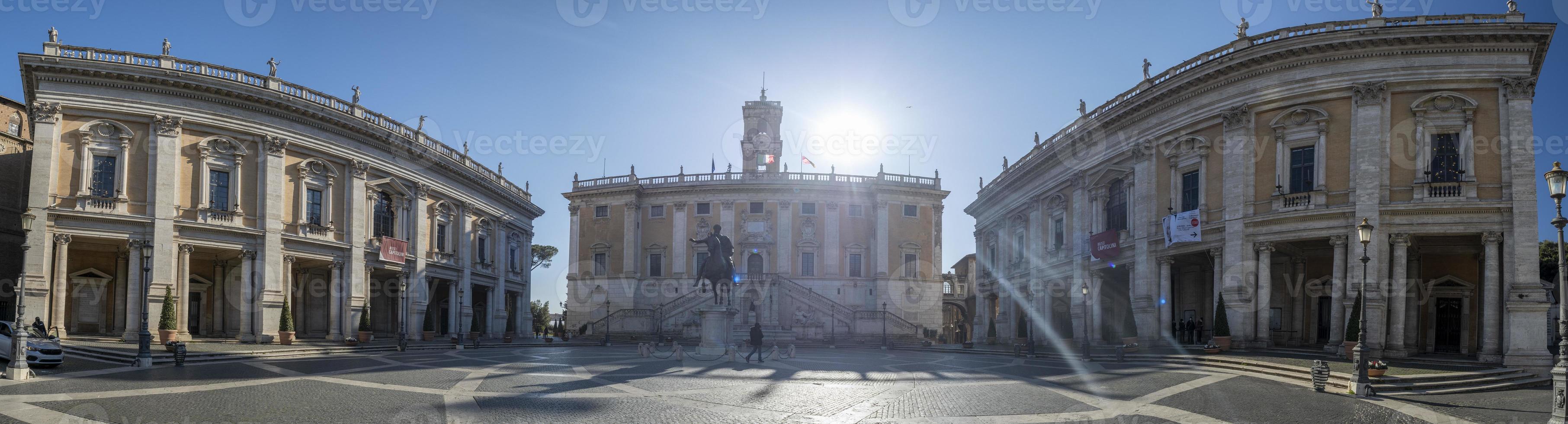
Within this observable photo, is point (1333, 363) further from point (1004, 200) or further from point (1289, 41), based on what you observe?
point (1004, 200)

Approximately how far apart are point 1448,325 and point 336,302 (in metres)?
41.6

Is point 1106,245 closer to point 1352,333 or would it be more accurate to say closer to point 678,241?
point 1352,333

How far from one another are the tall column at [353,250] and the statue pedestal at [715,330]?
1823 cm

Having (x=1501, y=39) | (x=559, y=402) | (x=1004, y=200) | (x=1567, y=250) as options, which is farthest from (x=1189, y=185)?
(x=1567, y=250)

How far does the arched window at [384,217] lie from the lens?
4094cm

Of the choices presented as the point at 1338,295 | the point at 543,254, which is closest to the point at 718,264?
the point at 1338,295

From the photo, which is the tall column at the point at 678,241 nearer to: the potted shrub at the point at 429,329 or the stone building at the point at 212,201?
the potted shrub at the point at 429,329

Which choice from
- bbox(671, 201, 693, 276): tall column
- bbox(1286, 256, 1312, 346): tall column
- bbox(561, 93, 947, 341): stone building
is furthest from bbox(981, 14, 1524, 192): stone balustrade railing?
bbox(671, 201, 693, 276): tall column

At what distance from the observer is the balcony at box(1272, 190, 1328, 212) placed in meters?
27.2

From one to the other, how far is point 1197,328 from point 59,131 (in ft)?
134

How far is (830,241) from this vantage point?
196ft

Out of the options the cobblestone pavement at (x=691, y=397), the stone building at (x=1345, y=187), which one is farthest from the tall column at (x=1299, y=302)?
the cobblestone pavement at (x=691, y=397)

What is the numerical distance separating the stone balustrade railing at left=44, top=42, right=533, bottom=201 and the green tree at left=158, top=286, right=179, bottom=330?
26.1 ft

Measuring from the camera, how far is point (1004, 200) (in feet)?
173
